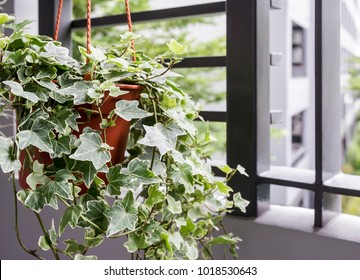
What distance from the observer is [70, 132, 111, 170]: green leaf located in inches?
25.8

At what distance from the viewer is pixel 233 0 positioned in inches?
42.9

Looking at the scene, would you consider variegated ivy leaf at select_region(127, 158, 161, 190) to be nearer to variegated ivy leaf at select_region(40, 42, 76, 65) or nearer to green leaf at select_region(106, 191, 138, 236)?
green leaf at select_region(106, 191, 138, 236)

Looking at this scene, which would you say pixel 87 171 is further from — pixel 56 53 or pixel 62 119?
pixel 56 53

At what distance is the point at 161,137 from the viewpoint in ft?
2.28

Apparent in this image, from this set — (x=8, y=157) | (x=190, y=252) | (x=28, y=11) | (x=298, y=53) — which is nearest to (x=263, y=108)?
(x=190, y=252)

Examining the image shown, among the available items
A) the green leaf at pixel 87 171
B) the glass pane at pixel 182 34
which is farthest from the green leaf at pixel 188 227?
the glass pane at pixel 182 34

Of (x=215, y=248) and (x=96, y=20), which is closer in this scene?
(x=215, y=248)

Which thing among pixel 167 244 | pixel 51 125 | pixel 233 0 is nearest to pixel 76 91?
pixel 51 125

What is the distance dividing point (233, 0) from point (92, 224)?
655mm

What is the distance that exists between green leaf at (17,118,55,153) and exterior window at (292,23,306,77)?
4967 mm

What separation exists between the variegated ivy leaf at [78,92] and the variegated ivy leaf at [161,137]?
100 mm

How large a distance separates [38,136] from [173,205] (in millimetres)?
257

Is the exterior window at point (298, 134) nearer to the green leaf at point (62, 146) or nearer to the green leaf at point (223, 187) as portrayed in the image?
the green leaf at point (223, 187)
